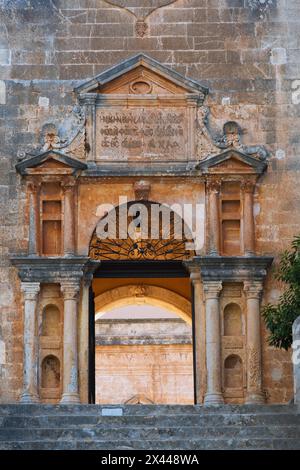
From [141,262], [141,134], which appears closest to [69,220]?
[141,134]

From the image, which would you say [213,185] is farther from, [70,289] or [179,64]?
[70,289]

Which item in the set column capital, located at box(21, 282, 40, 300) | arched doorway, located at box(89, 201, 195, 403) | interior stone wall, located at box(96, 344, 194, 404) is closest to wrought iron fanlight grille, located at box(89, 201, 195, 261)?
arched doorway, located at box(89, 201, 195, 403)

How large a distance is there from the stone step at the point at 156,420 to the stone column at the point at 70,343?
4.49 meters

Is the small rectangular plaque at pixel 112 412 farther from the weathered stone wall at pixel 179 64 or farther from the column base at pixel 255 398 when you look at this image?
the weathered stone wall at pixel 179 64

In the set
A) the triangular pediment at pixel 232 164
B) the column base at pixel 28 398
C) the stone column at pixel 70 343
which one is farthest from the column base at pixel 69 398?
the triangular pediment at pixel 232 164

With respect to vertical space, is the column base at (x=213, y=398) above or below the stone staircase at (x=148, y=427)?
above

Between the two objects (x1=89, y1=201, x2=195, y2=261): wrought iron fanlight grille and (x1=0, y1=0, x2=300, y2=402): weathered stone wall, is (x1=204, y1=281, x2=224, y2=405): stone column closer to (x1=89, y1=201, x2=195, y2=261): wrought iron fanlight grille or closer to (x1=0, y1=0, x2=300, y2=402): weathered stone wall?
(x1=89, y1=201, x2=195, y2=261): wrought iron fanlight grille

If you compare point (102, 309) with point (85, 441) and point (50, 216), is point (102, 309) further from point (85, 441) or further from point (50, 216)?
point (85, 441)

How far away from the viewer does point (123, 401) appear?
41.9 metres

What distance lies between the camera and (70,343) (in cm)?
2764

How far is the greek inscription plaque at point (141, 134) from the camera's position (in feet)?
93.7

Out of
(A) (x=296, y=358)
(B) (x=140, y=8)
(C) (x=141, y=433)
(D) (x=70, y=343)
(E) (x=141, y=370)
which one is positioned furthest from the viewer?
(E) (x=141, y=370)

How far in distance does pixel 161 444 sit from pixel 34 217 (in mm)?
7575

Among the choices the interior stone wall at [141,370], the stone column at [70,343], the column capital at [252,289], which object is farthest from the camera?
the interior stone wall at [141,370]
